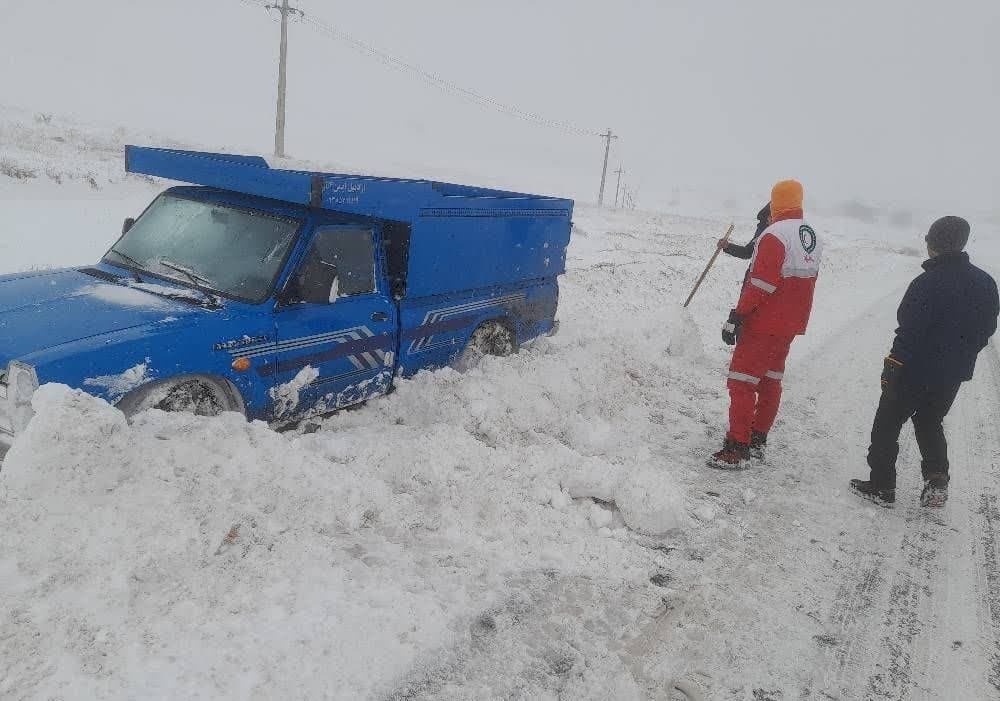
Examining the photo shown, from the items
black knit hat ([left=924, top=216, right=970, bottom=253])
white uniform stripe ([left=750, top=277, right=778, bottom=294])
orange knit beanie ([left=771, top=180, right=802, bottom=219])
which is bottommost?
white uniform stripe ([left=750, top=277, right=778, bottom=294])

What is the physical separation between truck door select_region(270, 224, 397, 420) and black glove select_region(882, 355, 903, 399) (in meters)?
3.67

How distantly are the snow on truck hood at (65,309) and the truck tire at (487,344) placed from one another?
2.60 metres

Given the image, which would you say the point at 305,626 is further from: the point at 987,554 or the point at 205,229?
the point at 987,554

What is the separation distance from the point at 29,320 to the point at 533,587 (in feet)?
9.92

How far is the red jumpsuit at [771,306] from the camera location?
4.87 metres

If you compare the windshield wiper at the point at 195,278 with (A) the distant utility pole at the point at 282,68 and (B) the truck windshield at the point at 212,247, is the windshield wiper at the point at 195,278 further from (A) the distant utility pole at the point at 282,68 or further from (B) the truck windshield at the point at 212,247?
(A) the distant utility pole at the point at 282,68

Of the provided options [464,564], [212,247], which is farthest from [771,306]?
[212,247]

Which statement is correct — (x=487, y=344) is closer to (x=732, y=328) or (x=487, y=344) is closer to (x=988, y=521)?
(x=732, y=328)

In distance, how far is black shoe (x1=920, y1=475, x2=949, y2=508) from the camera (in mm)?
4656

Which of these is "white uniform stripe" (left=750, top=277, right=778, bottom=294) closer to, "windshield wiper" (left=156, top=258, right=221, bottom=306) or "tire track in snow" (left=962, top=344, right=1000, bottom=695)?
"tire track in snow" (left=962, top=344, right=1000, bottom=695)

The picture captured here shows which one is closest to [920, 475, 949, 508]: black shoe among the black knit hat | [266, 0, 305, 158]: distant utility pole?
the black knit hat

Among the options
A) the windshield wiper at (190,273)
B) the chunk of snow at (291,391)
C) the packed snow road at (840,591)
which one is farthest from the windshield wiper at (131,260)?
the packed snow road at (840,591)

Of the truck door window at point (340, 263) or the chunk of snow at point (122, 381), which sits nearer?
the chunk of snow at point (122, 381)

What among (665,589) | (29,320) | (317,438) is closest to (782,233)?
(665,589)
